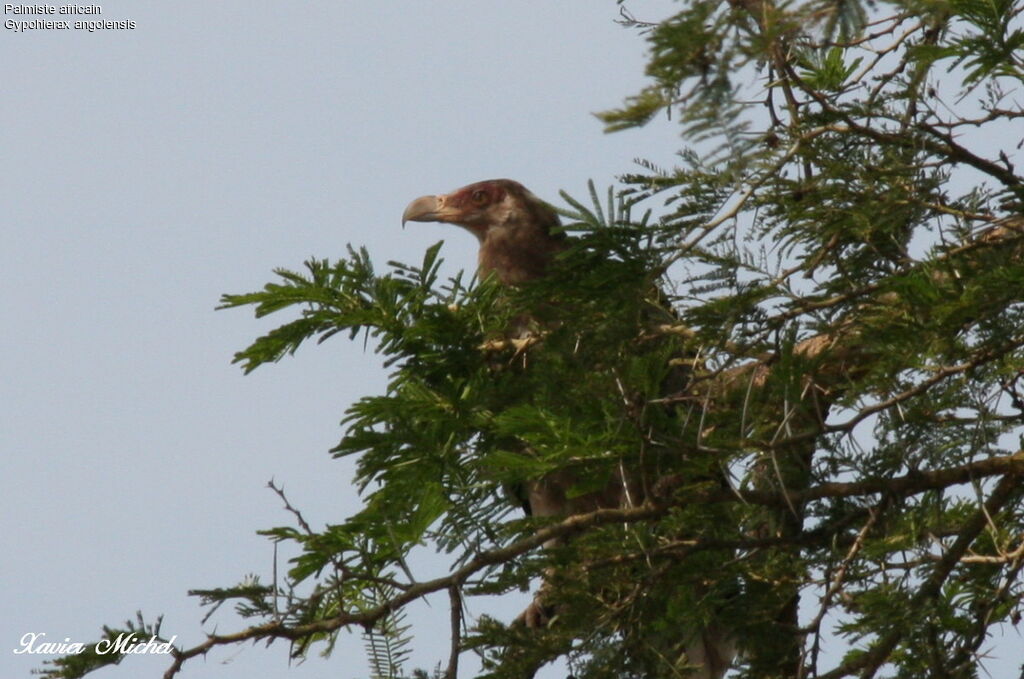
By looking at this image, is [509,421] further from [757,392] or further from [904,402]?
[904,402]

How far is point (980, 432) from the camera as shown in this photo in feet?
12.1

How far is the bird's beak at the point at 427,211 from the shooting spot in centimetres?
723

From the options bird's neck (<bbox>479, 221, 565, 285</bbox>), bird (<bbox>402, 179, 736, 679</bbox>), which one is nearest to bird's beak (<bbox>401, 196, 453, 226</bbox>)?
bird (<bbox>402, 179, 736, 679</bbox>)

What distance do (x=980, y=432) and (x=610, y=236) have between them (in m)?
1.16

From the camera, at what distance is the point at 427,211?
7285 millimetres

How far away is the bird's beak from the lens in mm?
7234

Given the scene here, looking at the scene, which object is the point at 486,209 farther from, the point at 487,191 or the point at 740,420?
the point at 740,420

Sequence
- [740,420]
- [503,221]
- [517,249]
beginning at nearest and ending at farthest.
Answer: [740,420] < [517,249] < [503,221]

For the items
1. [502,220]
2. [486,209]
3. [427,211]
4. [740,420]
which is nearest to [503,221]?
[502,220]

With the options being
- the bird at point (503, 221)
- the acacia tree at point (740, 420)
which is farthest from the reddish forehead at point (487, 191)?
the acacia tree at point (740, 420)

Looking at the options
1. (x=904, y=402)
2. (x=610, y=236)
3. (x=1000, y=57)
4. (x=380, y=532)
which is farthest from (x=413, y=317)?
(x=1000, y=57)

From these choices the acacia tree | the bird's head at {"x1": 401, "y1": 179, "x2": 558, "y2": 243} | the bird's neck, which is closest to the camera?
the acacia tree

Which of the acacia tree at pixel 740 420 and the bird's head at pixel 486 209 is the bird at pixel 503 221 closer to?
the bird's head at pixel 486 209

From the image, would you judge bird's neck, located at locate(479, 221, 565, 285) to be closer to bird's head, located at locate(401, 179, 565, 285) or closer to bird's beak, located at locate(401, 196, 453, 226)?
bird's head, located at locate(401, 179, 565, 285)
